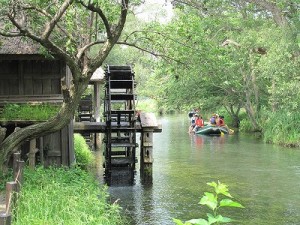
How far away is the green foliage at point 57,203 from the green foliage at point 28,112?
1336 mm

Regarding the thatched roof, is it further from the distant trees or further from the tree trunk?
the distant trees

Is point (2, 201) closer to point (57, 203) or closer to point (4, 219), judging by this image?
point (57, 203)

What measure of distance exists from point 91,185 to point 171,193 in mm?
3479

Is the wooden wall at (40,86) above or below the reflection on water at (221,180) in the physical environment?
above

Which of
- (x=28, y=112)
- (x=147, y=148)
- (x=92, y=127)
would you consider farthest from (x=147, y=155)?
(x=28, y=112)

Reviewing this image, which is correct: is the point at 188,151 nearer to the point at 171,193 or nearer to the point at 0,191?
the point at 171,193

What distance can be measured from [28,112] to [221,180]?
6.73m

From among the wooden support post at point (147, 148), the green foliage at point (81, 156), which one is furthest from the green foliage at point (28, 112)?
the green foliage at point (81, 156)

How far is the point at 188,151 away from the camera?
2250 centimetres

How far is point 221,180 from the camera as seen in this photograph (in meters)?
15.6

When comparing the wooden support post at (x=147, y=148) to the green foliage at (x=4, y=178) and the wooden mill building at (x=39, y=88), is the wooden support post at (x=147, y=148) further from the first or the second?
the green foliage at (x=4, y=178)

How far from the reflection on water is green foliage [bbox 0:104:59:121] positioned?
9.35 ft

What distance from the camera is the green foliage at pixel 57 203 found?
7.61 metres

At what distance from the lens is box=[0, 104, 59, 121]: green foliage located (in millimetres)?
11336
